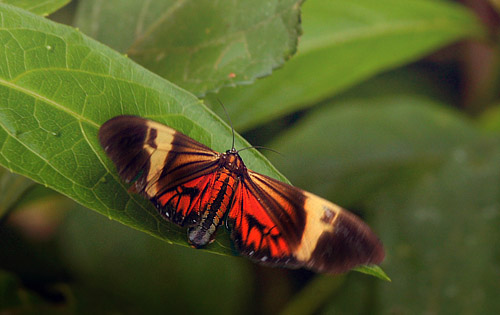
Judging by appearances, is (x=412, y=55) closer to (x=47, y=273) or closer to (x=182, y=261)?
(x=182, y=261)

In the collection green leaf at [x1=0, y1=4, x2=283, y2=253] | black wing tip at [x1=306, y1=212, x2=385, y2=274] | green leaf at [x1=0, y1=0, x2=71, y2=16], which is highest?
green leaf at [x1=0, y1=0, x2=71, y2=16]

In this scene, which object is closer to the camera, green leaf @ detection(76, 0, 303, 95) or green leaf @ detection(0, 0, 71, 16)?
green leaf @ detection(0, 0, 71, 16)

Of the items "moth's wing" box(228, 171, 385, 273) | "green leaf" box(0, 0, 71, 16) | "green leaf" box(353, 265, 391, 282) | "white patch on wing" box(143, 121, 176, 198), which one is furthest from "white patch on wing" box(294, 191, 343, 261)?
"green leaf" box(0, 0, 71, 16)

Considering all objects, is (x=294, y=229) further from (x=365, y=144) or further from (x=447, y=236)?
(x=365, y=144)

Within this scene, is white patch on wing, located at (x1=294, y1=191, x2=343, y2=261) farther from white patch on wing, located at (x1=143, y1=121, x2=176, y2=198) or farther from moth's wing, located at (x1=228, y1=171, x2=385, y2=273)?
white patch on wing, located at (x1=143, y1=121, x2=176, y2=198)

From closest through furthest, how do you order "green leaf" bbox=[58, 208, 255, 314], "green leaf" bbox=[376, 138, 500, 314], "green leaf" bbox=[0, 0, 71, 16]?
"green leaf" bbox=[0, 0, 71, 16] → "green leaf" bbox=[376, 138, 500, 314] → "green leaf" bbox=[58, 208, 255, 314]

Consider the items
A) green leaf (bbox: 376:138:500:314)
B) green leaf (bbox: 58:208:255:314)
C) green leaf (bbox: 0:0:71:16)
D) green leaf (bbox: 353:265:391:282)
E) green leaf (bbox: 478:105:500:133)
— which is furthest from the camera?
green leaf (bbox: 478:105:500:133)

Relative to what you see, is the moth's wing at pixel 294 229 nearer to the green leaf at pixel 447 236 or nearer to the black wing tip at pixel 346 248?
the black wing tip at pixel 346 248
